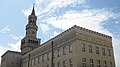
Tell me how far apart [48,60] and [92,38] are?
45.3ft

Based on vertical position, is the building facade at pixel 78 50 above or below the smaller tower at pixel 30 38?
below

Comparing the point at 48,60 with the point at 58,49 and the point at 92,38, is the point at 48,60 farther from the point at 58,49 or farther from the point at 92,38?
the point at 92,38

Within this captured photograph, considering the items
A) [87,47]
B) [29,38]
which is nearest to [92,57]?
[87,47]

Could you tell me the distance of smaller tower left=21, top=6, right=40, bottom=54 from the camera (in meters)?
70.2

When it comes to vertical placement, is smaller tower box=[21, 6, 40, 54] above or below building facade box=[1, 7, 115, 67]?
above

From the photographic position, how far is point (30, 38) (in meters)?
70.7

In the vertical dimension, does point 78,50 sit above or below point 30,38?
below

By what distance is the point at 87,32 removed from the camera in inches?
1639

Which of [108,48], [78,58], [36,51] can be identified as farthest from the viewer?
[36,51]

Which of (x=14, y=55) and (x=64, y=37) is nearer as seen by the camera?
(x=64, y=37)

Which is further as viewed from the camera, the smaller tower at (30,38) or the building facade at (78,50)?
the smaller tower at (30,38)

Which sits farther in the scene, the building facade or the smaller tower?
the smaller tower

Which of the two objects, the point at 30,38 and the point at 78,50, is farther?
the point at 30,38

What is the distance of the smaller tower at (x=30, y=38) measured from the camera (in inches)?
2763
